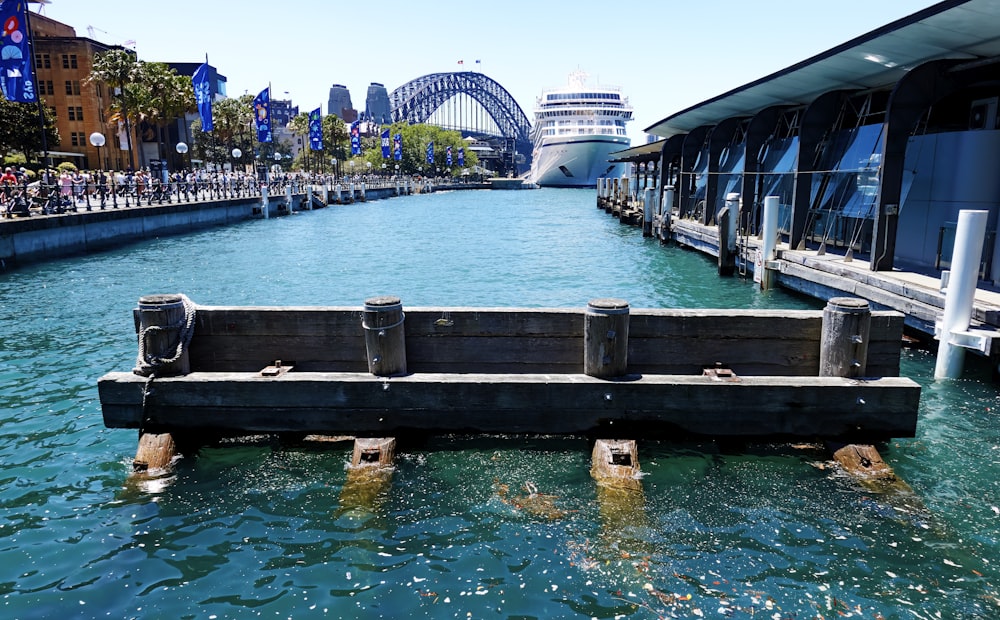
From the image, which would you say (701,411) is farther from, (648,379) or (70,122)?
(70,122)

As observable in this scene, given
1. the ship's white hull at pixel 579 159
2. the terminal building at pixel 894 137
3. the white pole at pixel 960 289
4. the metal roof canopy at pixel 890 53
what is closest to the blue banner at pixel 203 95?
the terminal building at pixel 894 137

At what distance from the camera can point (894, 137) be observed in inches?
604

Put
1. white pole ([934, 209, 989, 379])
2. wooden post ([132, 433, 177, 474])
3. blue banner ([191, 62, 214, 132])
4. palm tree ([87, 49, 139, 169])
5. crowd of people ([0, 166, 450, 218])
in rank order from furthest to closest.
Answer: palm tree ([87, 49, 139, 169]) < blue banner ([191, 62, 214, 132]) < crowd of people ([0, 166, 450, 218]) < white pole ([934, 209, 989, 379]) < wooden post ([132, 433, 177, 474])

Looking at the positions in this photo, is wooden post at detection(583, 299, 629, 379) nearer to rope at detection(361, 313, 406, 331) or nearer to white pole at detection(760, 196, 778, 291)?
rope at detection(361, 313, 406, 331)

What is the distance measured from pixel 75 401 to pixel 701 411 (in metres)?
9.68

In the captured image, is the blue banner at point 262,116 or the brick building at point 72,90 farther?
the brick building at point 72,90

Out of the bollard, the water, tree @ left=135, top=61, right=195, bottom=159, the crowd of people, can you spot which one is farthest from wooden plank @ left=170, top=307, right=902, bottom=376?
tree @ left=135, top=61, right=195, bottom=159

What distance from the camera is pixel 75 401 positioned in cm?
1076

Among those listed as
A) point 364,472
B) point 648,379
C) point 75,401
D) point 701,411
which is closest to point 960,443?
point 701,411

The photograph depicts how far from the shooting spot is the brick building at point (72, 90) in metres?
74.0

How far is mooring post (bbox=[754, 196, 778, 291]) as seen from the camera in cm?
1933

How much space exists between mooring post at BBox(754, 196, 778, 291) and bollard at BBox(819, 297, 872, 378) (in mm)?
12205

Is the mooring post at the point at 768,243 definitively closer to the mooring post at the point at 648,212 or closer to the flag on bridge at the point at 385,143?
the mooring post at the point at 648,212

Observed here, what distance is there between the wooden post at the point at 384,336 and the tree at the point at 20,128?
6456cm
